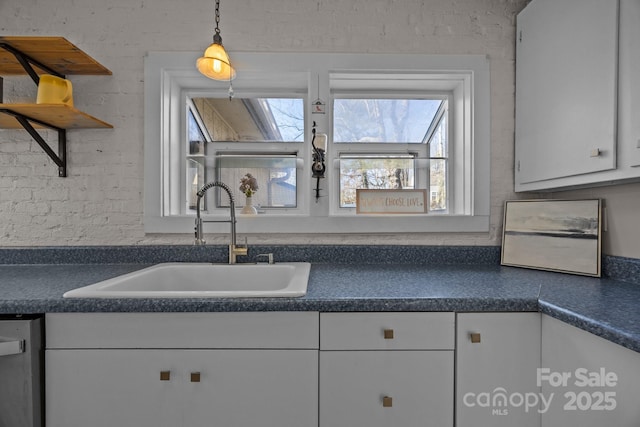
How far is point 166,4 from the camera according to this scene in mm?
1598

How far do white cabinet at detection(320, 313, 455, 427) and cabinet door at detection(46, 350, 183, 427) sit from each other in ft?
1.65

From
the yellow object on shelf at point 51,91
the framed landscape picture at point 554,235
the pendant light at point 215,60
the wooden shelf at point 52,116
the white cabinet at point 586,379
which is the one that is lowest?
the white cabinet at point 586,379

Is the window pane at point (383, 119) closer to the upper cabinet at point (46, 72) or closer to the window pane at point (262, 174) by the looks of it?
the window pane at point (262, 174)

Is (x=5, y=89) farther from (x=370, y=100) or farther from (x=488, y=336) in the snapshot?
(x=488, y=336)

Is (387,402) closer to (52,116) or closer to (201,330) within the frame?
(201,330)

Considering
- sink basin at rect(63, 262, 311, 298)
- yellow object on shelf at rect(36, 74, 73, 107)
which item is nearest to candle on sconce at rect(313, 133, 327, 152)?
sink basin at rect(63, 262, 311, 298)

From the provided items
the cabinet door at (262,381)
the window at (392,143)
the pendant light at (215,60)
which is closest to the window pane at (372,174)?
the window at (392,143)

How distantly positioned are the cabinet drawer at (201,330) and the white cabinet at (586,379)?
0.76 metres

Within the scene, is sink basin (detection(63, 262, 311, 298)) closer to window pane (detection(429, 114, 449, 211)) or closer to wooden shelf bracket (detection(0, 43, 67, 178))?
wooden shelf bracket (detection(0, 43, 67, 178))

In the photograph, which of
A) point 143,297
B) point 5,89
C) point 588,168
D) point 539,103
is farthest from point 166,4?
point 588,168

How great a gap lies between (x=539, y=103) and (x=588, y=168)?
419mm

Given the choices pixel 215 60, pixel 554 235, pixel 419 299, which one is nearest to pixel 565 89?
pixel 554 235

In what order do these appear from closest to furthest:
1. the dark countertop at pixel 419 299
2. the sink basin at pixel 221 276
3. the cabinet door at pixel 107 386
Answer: the dark countertop at pixel 419 299, the cabinet door at pixel 107 386, the sink basin at pixel 221 276

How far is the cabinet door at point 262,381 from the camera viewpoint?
1000 mm
